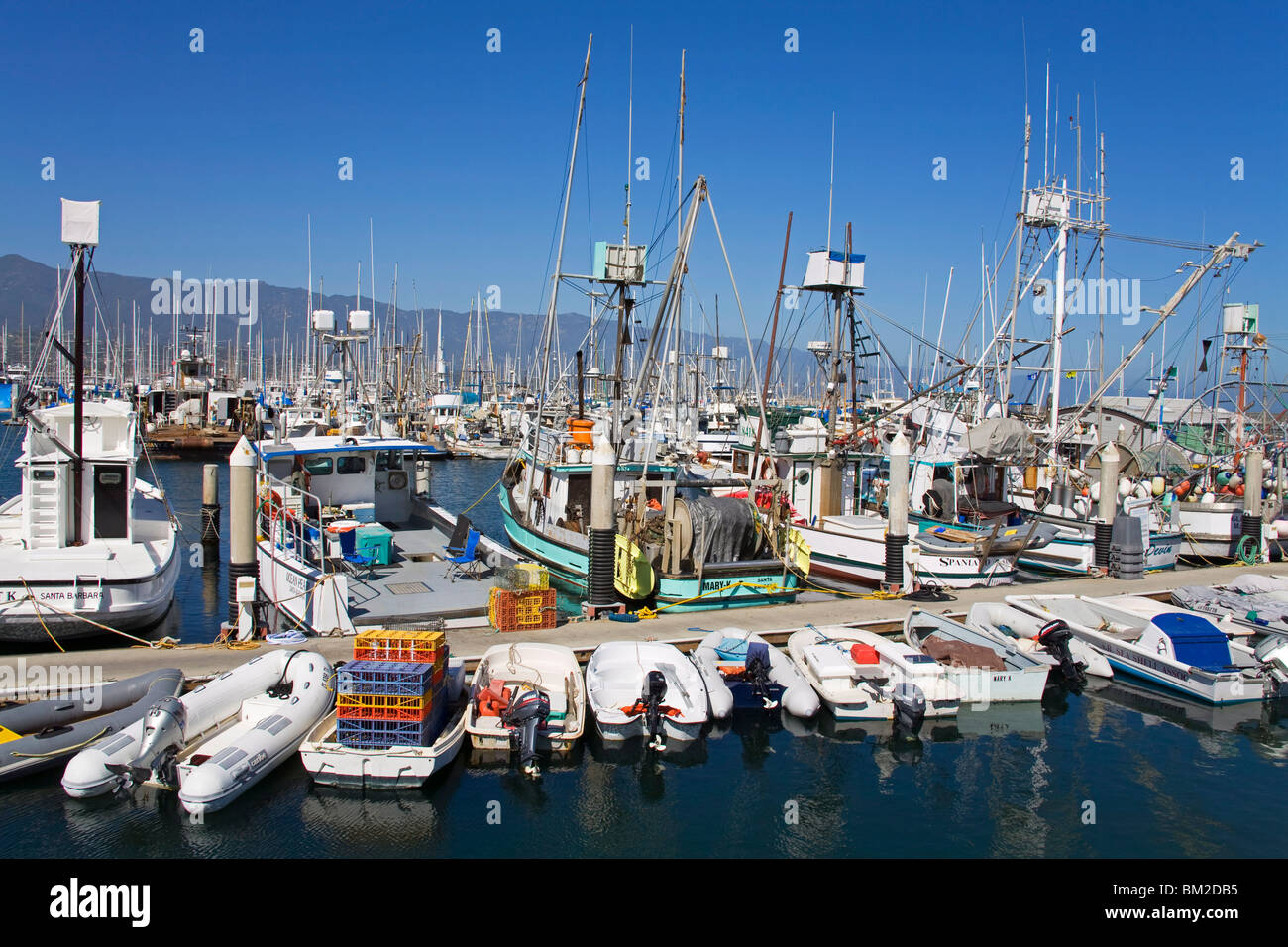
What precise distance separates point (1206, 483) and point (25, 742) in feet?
118

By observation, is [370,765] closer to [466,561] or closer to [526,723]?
[526,723]

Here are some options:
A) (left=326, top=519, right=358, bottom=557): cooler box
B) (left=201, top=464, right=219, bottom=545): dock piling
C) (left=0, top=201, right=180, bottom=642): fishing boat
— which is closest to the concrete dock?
(left=0, top=201, right=180, bottom=642): fishing boat

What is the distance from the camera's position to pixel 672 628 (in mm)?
16438

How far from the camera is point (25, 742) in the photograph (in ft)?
36.0

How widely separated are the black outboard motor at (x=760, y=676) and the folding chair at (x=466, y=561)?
6.86 metres

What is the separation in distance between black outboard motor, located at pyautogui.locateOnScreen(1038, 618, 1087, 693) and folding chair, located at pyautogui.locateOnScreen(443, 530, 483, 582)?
1092 cm

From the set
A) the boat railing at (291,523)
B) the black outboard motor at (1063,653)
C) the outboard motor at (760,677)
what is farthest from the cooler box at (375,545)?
the black outboard motor at (1063,653)

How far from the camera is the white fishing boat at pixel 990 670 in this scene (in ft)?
47.8
